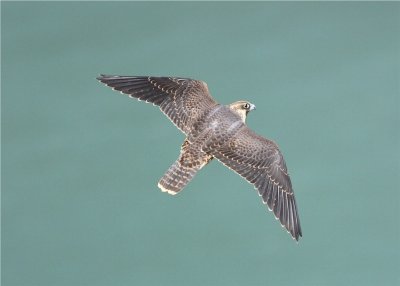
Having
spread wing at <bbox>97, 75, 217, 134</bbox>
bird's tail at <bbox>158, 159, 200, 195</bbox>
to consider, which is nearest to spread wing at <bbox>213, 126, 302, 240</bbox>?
bird's tail at <bbox>158, 159, 200, 195</bbox>

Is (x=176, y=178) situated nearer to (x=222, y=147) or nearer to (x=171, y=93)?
(x=222, y=147)

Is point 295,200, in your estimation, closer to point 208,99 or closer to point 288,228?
point 288,228

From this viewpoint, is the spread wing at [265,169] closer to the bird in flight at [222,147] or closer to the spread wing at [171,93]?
the bird in flight at [222,147]

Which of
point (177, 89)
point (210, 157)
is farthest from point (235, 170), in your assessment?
point (177, 89)

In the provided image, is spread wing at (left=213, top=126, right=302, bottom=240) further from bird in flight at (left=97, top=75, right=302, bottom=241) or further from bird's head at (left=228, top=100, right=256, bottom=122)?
bird's head at (left=228, top=100, right=256, bottom=122)

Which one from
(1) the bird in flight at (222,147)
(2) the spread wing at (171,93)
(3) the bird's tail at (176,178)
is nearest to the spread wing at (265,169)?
(1) the bird in flight at (222,147)

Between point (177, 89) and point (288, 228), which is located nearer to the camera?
point (288, 228)
